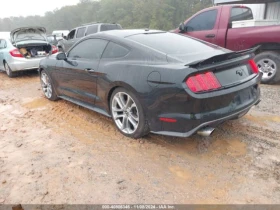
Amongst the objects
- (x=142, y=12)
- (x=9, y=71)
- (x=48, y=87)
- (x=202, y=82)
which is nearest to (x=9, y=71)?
(x=9, y=71)

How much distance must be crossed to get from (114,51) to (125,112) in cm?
91

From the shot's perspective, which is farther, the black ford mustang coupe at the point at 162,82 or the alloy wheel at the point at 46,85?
the alloy wheel at the point at 46,85

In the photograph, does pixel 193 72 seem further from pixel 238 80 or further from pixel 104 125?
pixel 104 125

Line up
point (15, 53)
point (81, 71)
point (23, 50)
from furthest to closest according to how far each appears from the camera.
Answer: point (23, 50) → point (15, 53) → point (81, 71)

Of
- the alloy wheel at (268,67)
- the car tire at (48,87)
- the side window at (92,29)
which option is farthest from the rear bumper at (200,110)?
the side window at (92,29)

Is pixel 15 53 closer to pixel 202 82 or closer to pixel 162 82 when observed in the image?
pixel 162 82

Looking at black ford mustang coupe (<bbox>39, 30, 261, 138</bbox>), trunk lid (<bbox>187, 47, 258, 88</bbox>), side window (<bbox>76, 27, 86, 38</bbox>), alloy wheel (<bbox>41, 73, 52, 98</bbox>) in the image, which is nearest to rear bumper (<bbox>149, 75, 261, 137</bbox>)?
black ford mustang coupe (<bbox>39, 30, 261, 138</bbox>)

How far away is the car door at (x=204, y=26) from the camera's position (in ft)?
20.8

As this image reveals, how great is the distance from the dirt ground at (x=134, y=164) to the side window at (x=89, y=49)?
1.10 metres

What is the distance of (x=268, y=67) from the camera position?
579 cm

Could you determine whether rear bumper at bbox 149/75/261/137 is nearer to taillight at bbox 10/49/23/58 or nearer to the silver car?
the silver car

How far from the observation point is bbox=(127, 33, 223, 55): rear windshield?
128 inches

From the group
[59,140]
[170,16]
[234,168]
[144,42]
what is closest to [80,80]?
[59,140]

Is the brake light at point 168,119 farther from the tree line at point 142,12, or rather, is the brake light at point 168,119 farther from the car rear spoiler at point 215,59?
the tree line at point 142,12
